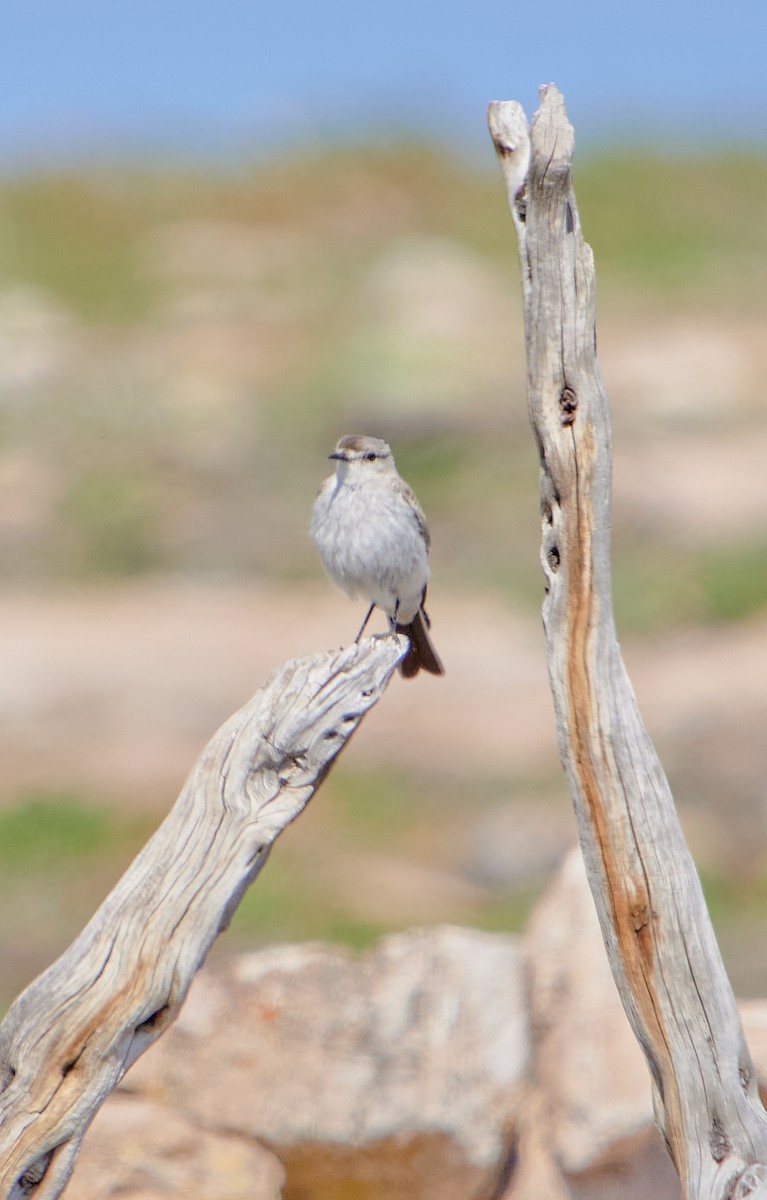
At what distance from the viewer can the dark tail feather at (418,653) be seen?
307 inches

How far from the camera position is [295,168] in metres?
40.6

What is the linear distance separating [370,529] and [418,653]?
0.82 meters

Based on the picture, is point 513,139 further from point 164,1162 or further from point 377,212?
point 377,212

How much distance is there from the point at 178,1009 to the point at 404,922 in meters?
6.00

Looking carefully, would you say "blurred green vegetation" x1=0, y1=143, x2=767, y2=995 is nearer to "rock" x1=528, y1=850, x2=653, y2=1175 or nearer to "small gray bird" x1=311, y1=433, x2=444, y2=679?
"small gray bird" x1=311, y1=433, x2=444, y2=679

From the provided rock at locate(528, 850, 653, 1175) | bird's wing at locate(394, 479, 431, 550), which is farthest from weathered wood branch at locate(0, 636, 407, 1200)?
bird's wing at locate(394, 479, 431, 550)

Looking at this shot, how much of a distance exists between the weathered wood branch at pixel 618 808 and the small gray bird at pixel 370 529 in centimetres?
220

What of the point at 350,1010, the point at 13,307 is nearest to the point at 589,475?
the point at 350,1010

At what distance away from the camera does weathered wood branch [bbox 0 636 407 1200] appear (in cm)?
501

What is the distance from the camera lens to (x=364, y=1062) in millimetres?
6664

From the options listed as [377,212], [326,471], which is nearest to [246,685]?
[326,471]

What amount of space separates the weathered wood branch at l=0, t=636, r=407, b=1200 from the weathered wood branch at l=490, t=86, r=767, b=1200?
2.39ft

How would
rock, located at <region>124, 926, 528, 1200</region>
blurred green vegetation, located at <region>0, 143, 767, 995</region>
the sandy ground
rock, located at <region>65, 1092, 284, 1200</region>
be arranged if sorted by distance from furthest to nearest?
1. the sandy ground
2. blurred green vegetation, located at <region>0, 143, 767, 995</region>
3. rock, located at <region>124, 926, 528, 1200</region>
4. rock, located at <region>65, 1092, 284, 1200</region>

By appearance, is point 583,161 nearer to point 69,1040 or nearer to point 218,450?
point 218,450
